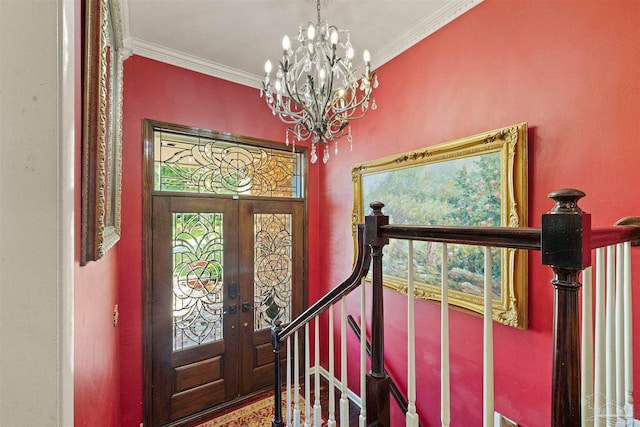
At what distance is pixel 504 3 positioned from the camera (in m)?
1.71

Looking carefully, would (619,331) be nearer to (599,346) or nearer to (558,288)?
(599,346)

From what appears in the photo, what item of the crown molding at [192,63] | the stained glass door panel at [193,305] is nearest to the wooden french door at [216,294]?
the stained glass door panel at [193,305]

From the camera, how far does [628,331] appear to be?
91 centimetres

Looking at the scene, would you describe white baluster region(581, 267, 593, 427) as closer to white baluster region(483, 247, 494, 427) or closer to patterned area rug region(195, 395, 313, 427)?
white baluster region(483, 247, 494, 427)

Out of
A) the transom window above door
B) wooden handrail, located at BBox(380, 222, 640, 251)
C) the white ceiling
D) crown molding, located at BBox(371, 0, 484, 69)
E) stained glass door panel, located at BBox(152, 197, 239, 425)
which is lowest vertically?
stained glass door panel, located at BBox(152, 197, 239, 425)

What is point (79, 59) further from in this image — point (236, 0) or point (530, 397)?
point (530, 397)

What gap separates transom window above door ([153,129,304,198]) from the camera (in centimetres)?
262

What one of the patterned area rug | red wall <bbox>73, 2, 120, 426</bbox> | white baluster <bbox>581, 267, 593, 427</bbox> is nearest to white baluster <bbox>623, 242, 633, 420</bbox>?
white baluster <bbox>581, 267, 593, 427</bbox>

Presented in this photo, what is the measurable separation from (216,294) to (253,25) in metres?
2.54

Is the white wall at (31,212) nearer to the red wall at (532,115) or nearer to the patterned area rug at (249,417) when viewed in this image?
the red wall at (532,115)

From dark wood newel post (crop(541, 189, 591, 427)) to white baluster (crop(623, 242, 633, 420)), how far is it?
553mm

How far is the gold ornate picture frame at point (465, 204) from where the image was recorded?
5.28 feet

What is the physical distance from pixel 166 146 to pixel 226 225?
97 cm

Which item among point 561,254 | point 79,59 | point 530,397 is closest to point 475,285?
point 530,397
